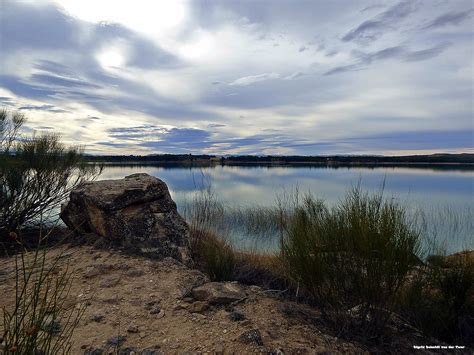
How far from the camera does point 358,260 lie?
10.2ft

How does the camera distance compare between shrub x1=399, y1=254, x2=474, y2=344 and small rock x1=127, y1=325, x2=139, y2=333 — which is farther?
shrub x1=399, y1=254, x2=474, y2=344

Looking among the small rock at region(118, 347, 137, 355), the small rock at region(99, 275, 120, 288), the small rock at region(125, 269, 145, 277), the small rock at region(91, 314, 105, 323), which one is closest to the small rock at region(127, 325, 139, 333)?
the small rock at region(118, 347, 137, 355)

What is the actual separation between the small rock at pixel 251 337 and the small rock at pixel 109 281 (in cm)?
211

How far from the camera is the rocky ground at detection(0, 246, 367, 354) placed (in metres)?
2.84

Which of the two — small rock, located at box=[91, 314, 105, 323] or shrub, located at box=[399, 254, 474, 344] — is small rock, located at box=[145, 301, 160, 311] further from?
shrub, located at box=[399, 254, 474, 344]

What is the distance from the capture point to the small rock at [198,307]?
11.3 ft

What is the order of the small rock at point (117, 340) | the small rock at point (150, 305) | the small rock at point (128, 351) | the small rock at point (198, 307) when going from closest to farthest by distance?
the small rock at point (128, 351)
the small rock at point (117, 340)
the small rock at point (198, 307)
the small rock at point (150, 305)

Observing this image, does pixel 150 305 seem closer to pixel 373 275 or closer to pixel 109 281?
pixel 109 281

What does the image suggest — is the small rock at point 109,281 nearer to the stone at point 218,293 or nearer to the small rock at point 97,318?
the small rock at point 97,318

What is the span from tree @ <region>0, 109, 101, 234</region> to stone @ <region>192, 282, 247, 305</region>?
4.07m

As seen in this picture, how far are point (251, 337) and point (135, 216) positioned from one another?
349cm

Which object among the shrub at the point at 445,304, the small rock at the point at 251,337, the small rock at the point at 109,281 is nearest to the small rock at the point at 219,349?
the small rock at the point at 251,337

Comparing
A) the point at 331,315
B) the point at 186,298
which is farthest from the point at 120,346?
the point at 331,315

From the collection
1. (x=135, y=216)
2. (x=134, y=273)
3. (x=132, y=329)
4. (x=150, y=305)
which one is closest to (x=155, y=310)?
(x=150, y=305)
